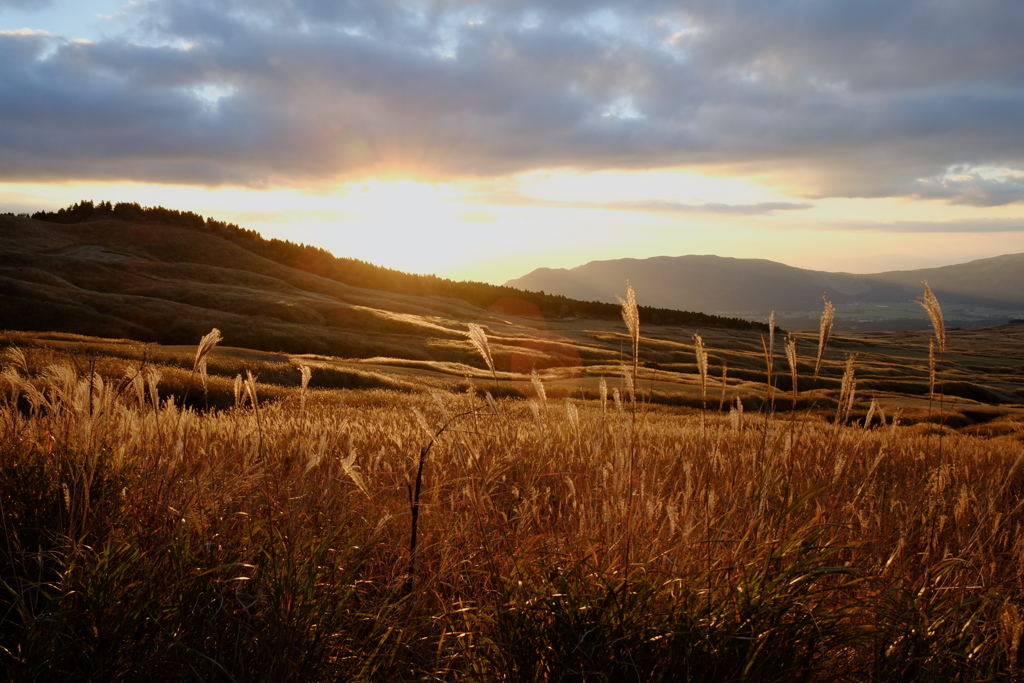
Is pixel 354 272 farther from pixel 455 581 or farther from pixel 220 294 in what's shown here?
pixel 455 581

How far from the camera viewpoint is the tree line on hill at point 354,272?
307 feet

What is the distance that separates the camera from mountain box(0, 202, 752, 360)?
4088cm

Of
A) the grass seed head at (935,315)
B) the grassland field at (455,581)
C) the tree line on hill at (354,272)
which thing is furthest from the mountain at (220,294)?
the grass seed head at (935,315)

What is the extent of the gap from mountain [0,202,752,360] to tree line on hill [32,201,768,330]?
24 centimetres

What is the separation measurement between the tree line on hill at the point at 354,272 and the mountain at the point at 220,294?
0.79ft

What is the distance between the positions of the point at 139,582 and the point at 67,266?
64.5 meters

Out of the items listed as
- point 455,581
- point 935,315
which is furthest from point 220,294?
point 935,315

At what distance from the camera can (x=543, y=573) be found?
2.97 m

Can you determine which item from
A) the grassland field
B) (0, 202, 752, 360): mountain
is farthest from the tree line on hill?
the grassland field

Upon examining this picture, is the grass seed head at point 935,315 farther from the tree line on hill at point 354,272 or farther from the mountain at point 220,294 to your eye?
the tree line on hill at point 354,272

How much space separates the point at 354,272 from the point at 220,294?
42.8m

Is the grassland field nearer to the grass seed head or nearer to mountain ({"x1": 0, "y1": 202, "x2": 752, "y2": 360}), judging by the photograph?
the grass seed head

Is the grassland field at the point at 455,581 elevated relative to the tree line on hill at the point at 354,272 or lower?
lower

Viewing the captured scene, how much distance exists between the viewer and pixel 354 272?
96938mm
